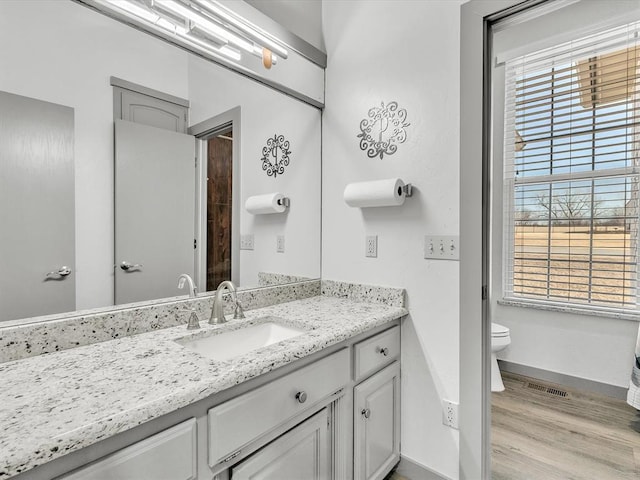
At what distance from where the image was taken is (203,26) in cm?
147

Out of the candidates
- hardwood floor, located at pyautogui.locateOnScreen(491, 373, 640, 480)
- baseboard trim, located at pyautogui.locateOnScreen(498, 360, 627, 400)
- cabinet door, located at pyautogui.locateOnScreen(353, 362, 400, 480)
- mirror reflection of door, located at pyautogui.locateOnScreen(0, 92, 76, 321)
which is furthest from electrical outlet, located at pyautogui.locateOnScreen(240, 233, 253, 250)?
baseboard trim, located at pyautogui.locateOnScreen(498, 360, 627, 400)

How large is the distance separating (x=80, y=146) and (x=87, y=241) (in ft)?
1.08

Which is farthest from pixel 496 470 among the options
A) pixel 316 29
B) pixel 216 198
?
pixel 316 29

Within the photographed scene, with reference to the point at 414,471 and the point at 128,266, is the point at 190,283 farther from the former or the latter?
the point at 414,471

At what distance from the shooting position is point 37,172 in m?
1.10

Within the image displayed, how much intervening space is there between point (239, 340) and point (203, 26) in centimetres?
132

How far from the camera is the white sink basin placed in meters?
1.29

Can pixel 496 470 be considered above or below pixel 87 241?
below

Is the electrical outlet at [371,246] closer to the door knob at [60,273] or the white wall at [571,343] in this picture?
the door knob at [60,273]

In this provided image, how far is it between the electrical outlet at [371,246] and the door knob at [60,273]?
4.23ft

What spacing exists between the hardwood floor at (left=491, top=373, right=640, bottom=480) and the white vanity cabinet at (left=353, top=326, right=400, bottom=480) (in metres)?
0.60

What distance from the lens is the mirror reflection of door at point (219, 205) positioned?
1.62 m

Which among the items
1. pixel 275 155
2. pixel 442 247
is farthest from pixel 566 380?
pixel 275 155

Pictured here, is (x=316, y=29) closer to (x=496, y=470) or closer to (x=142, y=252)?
(x=142, y=252)
